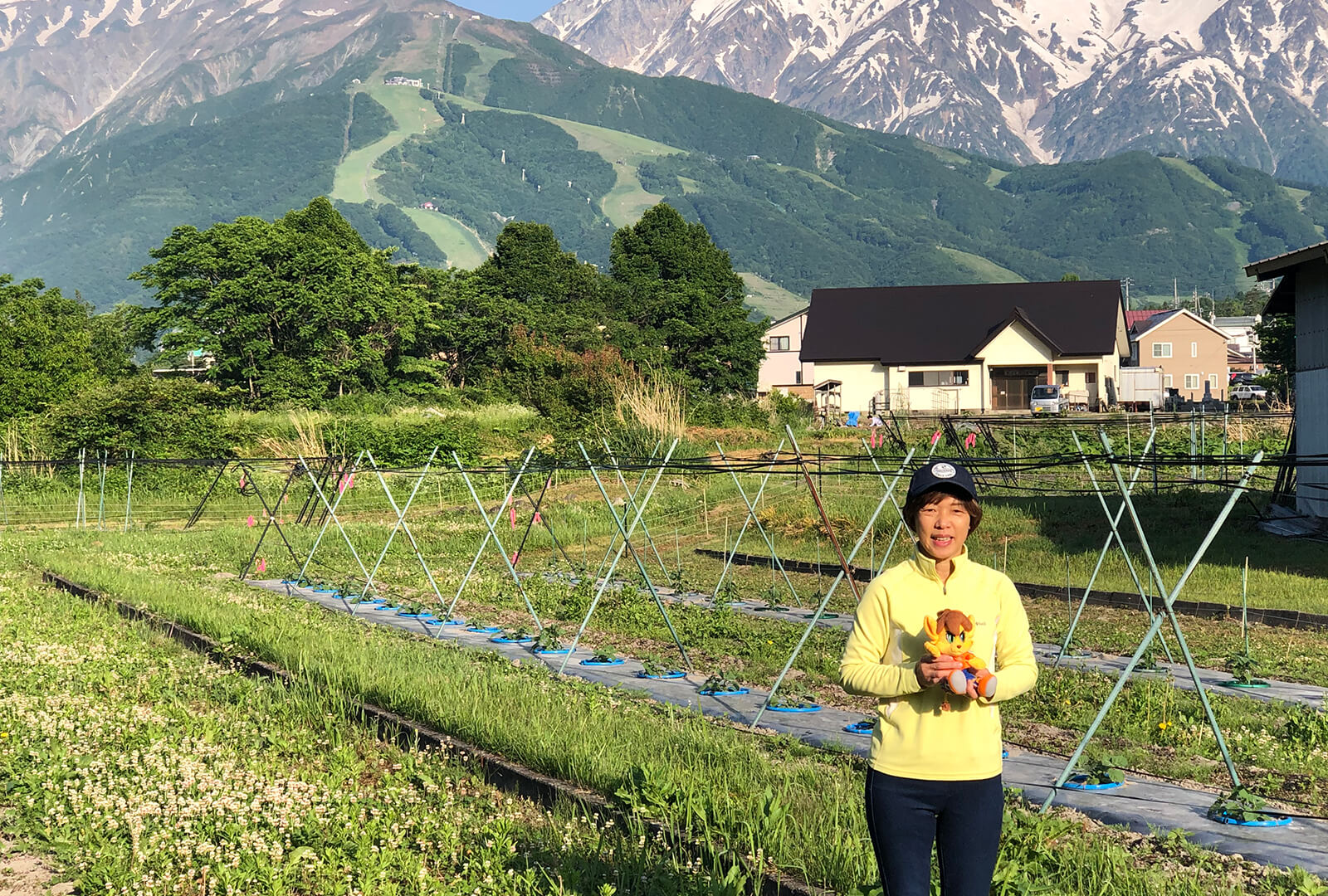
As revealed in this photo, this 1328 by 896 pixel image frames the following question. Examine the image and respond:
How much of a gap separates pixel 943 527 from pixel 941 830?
86 centimetres

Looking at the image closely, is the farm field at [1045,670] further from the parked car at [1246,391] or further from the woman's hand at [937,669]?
the parked car at [1246,391]

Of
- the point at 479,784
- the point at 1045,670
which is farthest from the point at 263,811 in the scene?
the point at 1045,670

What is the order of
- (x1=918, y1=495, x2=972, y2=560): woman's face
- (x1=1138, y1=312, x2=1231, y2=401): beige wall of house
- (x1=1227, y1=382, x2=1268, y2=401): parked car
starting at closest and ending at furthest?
(x1=918, y1=495, x2=972, y2=560): woman's face
(x1=1227, y1=382, x2=1268, y2=401): parked car
(x1=1138, y1=312, x2=1231, y2=401): beige wall of house

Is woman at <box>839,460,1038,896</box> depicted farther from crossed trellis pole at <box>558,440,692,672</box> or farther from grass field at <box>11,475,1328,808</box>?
crossed trellis pole at <box>558,440,692,672</box>

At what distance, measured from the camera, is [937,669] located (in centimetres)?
340

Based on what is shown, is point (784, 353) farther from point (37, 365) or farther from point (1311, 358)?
point (1311, 358)

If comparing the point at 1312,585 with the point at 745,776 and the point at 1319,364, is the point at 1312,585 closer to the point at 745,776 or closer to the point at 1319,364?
the point at 1319,364

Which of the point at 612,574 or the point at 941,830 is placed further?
the point at 612,574

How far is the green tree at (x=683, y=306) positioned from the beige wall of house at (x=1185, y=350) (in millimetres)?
28704

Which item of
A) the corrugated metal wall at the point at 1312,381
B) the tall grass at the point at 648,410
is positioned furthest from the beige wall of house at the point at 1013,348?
the corrugated metal wall at the point at 1312,381

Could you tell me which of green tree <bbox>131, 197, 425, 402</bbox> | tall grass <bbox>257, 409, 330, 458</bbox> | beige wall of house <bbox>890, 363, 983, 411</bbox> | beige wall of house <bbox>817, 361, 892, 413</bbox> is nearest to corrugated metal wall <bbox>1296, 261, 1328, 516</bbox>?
tall grass <bbox>257, 409, 330, 458</bbox>

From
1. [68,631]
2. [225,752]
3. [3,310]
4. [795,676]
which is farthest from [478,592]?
[3,310]

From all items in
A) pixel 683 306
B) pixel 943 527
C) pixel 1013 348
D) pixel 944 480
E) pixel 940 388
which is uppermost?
pixel 683 306

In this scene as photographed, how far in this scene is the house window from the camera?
2203 inches
